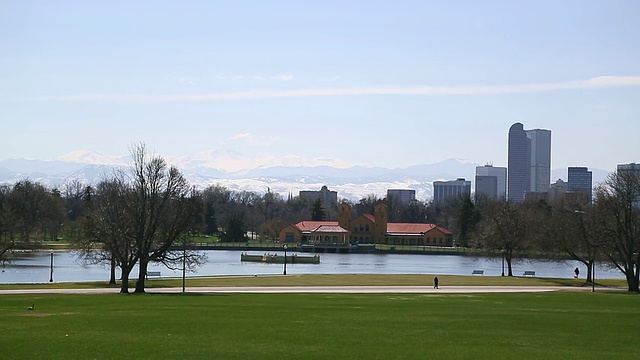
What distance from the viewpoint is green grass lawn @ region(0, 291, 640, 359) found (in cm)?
2197

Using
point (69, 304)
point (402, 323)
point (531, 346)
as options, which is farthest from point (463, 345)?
point (69, 304)

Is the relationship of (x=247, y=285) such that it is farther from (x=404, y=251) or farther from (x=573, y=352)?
(x=404, y=251)

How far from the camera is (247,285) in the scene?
206ft

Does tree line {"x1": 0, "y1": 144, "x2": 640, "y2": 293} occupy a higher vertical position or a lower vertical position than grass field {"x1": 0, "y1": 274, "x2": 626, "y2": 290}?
higher

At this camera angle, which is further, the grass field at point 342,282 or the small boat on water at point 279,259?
the small boat on water at point 279,259

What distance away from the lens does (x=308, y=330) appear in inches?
1056

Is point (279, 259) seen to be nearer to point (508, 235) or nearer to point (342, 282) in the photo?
point (508, 235)

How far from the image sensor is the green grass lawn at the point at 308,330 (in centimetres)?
2197

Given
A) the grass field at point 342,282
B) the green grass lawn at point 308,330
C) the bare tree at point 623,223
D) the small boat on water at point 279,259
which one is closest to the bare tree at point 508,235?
the grass field at point 342,282

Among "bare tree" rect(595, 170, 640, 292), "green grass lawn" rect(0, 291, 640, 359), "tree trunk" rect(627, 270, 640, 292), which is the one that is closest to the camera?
"green grass lawn" rect(0, 291, 640, 359)

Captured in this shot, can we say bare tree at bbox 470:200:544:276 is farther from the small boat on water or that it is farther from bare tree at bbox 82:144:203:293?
the small boat on water

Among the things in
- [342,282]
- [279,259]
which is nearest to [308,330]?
[342,282]

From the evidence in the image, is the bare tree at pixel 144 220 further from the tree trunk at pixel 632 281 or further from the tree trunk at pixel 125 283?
the tree trunk at pixel 632 281

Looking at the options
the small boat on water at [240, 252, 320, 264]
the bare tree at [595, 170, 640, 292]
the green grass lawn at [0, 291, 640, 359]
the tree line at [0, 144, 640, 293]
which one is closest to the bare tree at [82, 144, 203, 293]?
the tree line at [0, 144, 640, 293]
